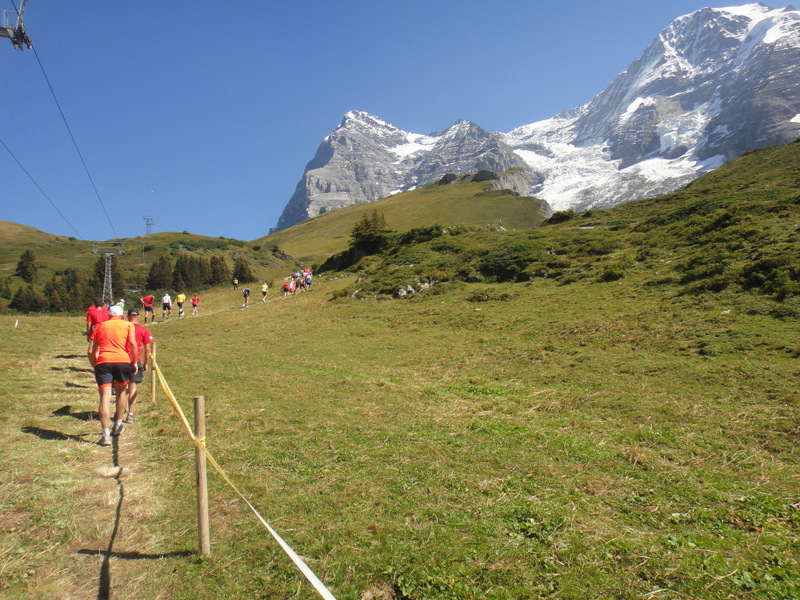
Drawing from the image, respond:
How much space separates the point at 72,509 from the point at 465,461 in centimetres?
575

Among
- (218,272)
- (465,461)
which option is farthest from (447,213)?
(465,461)

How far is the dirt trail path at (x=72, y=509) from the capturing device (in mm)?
4625

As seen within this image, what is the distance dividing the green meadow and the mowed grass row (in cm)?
4

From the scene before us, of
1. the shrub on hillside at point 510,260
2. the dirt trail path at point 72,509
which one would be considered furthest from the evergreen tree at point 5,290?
the dirt trail path at point 72,509

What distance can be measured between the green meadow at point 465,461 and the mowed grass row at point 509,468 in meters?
0.04

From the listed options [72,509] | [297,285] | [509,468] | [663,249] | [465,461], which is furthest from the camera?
[297,285]

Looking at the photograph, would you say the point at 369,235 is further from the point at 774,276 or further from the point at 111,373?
the point at 111,373

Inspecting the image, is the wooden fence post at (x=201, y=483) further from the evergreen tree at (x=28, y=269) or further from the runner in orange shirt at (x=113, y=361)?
the evergreen tree at (x=28, y=269)

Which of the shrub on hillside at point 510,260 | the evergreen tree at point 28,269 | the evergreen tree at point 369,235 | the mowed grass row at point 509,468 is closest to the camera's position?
the mowed grass row at point 509,468

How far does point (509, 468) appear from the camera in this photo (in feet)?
23.0

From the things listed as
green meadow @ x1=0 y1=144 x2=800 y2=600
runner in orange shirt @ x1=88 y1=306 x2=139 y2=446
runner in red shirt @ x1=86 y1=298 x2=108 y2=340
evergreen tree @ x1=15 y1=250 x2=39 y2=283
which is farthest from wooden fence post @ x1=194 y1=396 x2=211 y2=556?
evergreen tree @ x1=15 y1=250 x2=39 y2=283

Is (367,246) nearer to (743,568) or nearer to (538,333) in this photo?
(538,333)

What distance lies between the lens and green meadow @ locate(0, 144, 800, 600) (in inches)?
183

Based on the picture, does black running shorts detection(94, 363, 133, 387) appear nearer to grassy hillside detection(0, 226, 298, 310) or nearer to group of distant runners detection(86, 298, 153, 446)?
group of distant runners detection(86, 298, 153, 446)
